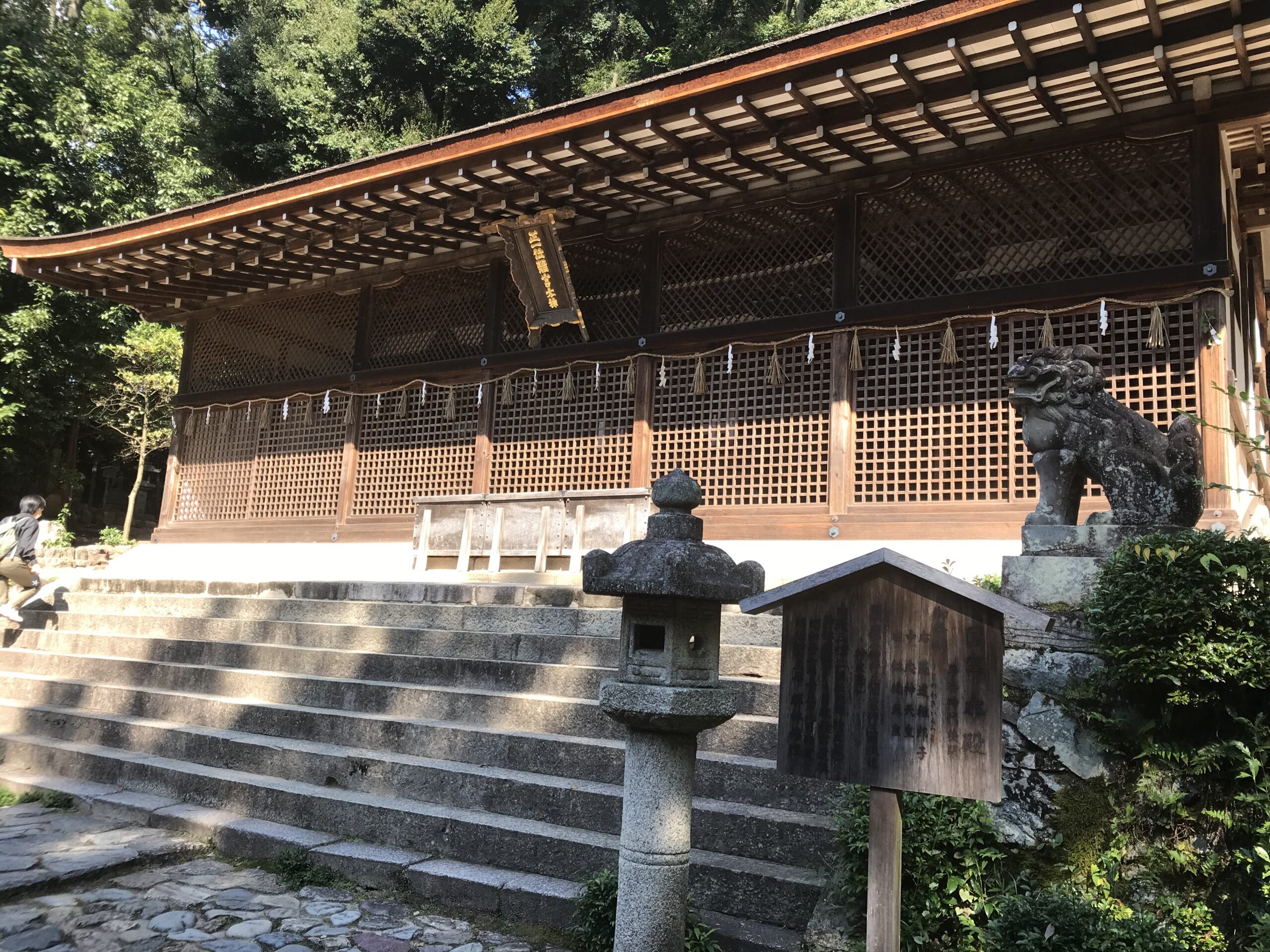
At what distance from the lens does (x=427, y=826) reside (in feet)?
18.8

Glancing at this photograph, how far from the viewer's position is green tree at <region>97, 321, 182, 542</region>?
66.4 feet

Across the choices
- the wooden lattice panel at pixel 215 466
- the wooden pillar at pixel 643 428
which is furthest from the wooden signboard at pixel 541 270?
the wooden lattice panel at pixel 215 466

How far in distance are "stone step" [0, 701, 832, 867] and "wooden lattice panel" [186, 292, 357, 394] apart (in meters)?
6.74

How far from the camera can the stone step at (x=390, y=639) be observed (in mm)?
6656

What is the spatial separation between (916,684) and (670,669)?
3.73ft

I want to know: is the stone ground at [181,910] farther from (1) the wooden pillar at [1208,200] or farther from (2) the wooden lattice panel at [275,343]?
(2) the wooden lattice panel at [275,343]

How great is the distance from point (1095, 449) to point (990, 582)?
1.67 m

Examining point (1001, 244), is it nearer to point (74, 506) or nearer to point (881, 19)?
point (881, 19)

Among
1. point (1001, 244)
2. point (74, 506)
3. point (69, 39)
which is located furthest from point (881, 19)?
point (74, 506)

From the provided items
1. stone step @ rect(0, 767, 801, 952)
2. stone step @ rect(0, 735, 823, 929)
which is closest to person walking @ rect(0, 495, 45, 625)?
stone step @ rect(0, 735, 823, 929)

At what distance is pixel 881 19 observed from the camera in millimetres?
7250

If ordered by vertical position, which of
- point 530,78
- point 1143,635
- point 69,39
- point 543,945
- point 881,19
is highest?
point 530,78

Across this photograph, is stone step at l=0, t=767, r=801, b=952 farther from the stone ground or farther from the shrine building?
the shrine building

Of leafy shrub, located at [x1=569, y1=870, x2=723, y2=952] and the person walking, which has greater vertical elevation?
the person walking
